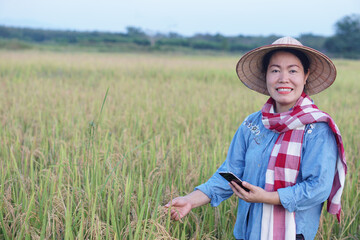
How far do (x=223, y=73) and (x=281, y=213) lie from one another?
8.84 meters

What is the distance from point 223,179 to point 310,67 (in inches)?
26.4

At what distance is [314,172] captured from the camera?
127 centimetres

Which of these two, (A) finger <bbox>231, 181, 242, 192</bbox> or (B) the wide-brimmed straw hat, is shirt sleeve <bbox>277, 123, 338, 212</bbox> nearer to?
(A) finger <bbox>231, 181, 242, 192</bbox>

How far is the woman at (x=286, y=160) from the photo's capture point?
1.29 metres

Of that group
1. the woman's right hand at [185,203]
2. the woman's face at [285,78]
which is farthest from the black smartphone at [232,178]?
the woman's face at [285,78]

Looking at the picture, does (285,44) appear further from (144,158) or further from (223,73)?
(223,73)

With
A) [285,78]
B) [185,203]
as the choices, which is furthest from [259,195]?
[285,78]

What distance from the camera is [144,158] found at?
2480 mm

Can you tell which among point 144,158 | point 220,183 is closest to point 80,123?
point 144,158

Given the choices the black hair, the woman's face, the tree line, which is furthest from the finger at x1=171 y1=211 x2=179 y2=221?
the tree line

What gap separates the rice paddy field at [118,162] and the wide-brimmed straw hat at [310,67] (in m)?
0.70

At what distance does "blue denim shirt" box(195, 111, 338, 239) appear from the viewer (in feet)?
4.18

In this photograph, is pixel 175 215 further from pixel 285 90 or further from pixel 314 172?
pixel 285 90

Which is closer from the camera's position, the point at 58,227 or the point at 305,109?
the point at 305,109
